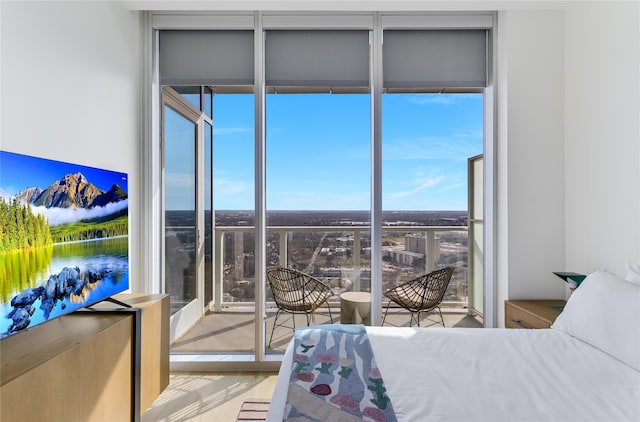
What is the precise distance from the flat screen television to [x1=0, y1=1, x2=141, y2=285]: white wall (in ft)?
0.94

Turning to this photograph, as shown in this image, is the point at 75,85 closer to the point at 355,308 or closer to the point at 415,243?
the point at 355,308

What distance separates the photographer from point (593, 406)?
1.17 meters

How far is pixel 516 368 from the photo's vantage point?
1451mm

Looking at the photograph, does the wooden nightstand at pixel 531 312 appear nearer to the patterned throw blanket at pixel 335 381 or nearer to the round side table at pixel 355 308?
the round side table at pixel 355 308

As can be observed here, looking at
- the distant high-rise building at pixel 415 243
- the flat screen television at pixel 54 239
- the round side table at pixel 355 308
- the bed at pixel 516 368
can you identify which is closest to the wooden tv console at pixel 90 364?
the flat screen television at pixel 54 239

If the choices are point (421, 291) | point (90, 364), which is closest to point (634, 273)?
point (421, 291)

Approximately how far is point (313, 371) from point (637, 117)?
2406mm

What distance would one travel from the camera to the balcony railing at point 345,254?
298cm

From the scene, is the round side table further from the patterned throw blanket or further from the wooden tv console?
the wooden tv console

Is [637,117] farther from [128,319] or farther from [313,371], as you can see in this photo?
[128,319]

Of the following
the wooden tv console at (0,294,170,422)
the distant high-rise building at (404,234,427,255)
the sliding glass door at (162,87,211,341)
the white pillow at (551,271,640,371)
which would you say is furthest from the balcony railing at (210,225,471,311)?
the white pillow at (551,271,640,371)

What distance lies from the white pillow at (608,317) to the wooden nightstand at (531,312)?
468 mm

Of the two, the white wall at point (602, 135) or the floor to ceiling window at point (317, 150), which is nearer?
the white wall at point (602, 135)

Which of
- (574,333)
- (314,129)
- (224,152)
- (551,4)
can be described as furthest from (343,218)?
(551,4)
